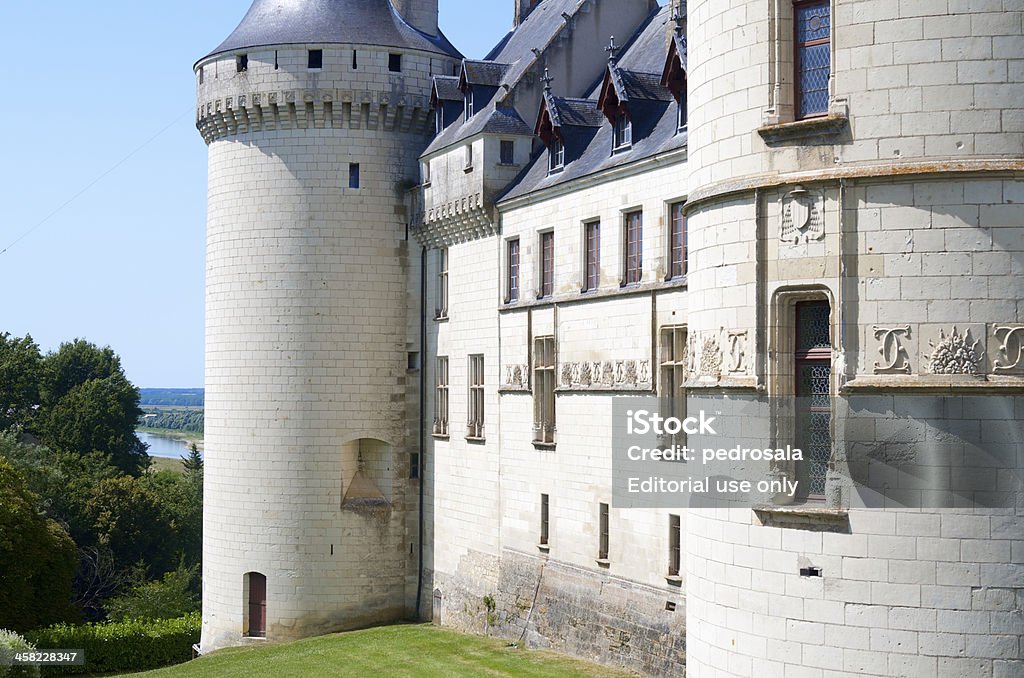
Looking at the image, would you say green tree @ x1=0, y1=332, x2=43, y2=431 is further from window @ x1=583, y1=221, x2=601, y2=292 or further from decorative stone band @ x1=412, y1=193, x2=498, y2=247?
window @ x1=583, y1=221, x2=601, y2=292

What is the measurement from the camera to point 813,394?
13867 mm

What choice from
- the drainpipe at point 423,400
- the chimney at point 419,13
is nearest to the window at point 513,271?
the drainpipe at point 423,400

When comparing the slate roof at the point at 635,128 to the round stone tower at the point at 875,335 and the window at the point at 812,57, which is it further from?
the round stone tower at the point at 875,335

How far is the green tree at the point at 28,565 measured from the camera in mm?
39031

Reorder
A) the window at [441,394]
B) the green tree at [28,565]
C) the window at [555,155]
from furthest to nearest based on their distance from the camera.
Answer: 1. the green tree at [28,565]
2. the window at [441,394]
3. the window at [555,155]

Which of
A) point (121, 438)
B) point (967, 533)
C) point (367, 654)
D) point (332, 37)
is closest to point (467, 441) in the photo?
point (367, 654)

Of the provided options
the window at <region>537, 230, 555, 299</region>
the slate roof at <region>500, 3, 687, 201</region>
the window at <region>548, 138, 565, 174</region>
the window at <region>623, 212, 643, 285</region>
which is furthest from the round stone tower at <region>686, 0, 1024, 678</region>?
the window at <region>548, 138, 565, 174</region>

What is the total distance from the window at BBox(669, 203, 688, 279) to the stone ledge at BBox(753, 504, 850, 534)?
33.9 ft

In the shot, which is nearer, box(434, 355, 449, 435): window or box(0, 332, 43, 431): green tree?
box(434, 355, 449, 435): window

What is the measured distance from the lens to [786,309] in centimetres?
1398

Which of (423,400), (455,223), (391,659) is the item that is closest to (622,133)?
(455,223)

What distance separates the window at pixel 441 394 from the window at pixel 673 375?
33.8 ft

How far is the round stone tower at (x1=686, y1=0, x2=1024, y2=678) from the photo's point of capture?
1273 centimetres

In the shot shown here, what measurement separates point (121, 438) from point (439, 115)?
38029 millimetres
